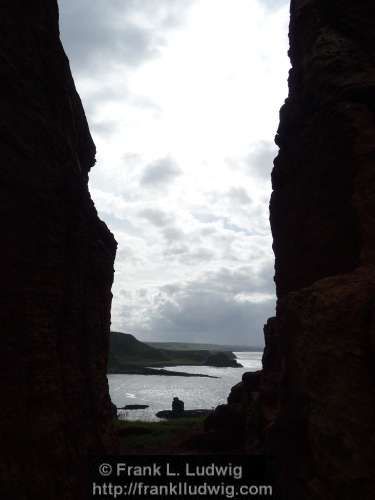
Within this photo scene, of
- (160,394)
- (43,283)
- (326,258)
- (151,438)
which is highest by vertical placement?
(326,258)

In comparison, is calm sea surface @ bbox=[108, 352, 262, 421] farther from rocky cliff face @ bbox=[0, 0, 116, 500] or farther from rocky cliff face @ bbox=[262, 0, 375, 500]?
rocky cliff face @ bbox=[262, 0, 375, 500]

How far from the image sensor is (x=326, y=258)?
14797mm

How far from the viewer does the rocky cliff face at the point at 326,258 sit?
735cm

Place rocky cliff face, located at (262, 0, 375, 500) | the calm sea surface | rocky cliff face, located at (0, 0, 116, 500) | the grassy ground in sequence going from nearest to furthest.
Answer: rocky cliff face, located at (262, 0, 375, 500) < rocky cliff face, located at (0, 0, 116, 500) < the grassy ground < the calm sea surface

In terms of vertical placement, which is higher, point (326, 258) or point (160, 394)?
point (326, 258)

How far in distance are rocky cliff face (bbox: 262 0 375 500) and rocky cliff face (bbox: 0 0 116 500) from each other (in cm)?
756

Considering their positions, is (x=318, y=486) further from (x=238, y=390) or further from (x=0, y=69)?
(x=238, y=390)

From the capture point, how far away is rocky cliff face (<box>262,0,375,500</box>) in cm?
735

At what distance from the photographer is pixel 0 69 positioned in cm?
1482

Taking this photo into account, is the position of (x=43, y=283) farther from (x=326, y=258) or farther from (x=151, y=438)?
(x=151, y=438)

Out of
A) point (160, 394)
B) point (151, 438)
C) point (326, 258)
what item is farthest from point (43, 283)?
point (160, 394)

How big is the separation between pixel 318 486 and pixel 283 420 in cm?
191

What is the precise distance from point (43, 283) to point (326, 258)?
31.9 feet

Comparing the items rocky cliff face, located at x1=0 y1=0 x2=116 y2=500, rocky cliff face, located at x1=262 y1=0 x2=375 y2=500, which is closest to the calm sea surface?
rocky cliff face, located at x1=0 y1=0 x2=116 y2=500
